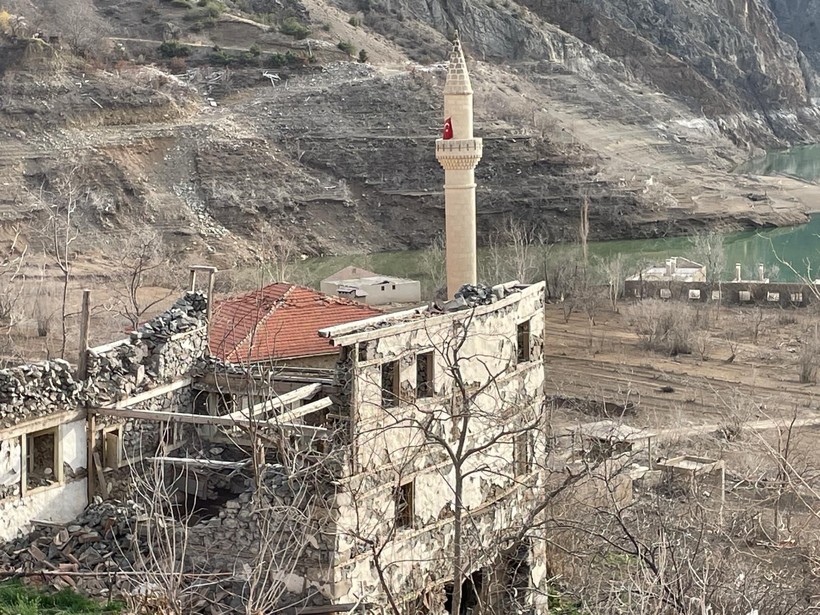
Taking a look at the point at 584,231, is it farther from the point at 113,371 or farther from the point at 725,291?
the point at 113,371

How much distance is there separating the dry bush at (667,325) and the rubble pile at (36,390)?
93.0 feet

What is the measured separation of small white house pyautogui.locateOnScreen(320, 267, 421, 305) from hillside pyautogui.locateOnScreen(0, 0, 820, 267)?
1452 cm

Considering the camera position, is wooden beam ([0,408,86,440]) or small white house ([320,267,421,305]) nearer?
wooden beam ([0,408,86,440])

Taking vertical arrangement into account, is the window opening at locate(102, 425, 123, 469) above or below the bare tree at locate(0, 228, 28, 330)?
above

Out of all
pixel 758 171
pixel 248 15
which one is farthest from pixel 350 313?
pixel 758 171

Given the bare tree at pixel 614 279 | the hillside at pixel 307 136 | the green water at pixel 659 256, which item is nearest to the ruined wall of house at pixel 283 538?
the bare tree at pixel 614 279

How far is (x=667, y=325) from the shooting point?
4428 cm

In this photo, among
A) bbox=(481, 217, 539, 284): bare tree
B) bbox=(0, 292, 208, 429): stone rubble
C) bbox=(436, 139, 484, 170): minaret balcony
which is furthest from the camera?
bbox=(481, 217, 539, 284): bare tree

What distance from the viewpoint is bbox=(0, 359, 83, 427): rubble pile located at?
1642 cm

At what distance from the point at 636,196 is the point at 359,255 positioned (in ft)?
57.3

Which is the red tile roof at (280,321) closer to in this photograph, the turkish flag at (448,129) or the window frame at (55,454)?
the window frame at (55,454)

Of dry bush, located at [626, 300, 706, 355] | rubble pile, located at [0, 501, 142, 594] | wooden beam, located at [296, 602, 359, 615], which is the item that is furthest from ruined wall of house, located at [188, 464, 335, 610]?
dry bush, located at [626, 300, 706, 355]

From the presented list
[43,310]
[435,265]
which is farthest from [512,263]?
[43,310]

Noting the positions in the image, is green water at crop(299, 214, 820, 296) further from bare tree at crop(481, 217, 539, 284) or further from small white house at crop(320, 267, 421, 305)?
small white house at crop(320, 267, 421, 305)
